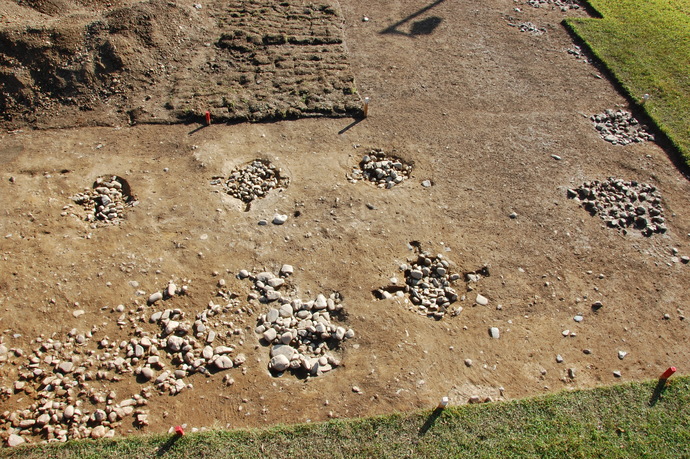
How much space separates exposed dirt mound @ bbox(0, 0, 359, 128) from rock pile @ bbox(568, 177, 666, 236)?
4308mm

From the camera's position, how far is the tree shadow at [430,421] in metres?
4.82

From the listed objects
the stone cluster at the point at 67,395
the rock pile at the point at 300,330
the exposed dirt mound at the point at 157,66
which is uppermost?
the exposed dirt mound at the point at 157,66

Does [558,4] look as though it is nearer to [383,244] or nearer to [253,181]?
[383,244]

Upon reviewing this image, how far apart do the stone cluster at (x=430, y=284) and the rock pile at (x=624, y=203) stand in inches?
109

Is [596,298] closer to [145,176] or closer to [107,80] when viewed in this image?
[145,176]

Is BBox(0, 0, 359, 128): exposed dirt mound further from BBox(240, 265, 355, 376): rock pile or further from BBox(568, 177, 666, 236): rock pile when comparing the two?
BBox(568, 177, 666, 236): rock pile

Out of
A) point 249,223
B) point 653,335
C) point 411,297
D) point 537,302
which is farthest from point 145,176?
point 653,335

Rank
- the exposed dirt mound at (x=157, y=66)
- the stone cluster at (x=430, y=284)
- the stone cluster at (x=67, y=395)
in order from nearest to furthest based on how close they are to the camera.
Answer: the stone cluster at (x=67, y=395)
the stone cluster at (x=430, y=284)
the exposed dirt mound at (x=157, y=66)

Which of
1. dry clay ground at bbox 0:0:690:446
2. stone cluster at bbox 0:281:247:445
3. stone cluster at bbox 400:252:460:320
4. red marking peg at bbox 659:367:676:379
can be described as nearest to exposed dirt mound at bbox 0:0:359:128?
dry clay ground at bbox 0:0:690:446

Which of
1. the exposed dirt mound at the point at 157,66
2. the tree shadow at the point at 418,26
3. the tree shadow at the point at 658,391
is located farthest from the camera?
the tree shadow at the point at 418,26

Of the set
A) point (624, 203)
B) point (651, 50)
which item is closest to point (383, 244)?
point (624, 203)

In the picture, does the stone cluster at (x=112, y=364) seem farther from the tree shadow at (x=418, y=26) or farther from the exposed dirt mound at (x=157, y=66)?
the tree shadow at (x=418, y=26)

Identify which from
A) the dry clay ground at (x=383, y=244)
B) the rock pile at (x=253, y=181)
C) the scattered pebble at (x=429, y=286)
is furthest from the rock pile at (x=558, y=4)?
the scattered pebble at (x=429, y=286)

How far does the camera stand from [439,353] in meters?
5.52
